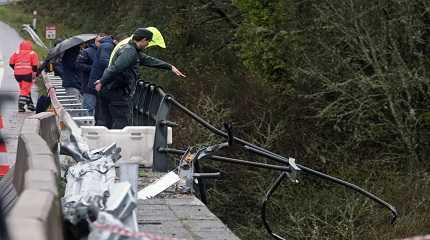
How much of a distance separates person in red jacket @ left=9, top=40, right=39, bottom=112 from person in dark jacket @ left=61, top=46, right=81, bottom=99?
272 centimetres

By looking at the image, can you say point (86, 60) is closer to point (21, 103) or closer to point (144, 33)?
point (144, 33)

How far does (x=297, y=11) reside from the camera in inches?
629

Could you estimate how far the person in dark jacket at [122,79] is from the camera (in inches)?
344

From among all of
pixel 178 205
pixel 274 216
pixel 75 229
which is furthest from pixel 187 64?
pixel 75 229

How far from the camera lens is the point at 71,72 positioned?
569 inches

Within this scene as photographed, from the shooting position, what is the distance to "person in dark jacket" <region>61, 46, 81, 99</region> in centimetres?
1416

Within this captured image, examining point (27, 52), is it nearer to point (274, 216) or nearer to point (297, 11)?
point (297, 11)

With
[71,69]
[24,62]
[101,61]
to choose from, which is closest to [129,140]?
[101,61]

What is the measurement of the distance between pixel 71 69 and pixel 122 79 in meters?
5.38

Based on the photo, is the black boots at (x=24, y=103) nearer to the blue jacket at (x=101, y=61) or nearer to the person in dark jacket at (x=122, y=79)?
the blue jacket at (x=101, y=61)

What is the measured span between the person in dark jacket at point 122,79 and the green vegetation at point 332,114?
3186 millimetres

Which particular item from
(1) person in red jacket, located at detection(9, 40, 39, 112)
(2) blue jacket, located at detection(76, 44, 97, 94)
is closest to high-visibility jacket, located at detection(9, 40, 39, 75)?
(1) person in red jacket, located at detection(9, 40, 39, 112)

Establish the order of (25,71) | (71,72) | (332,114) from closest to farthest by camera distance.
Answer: (332,114) → (71,72) → (25,71)

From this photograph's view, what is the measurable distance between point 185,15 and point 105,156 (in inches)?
650
